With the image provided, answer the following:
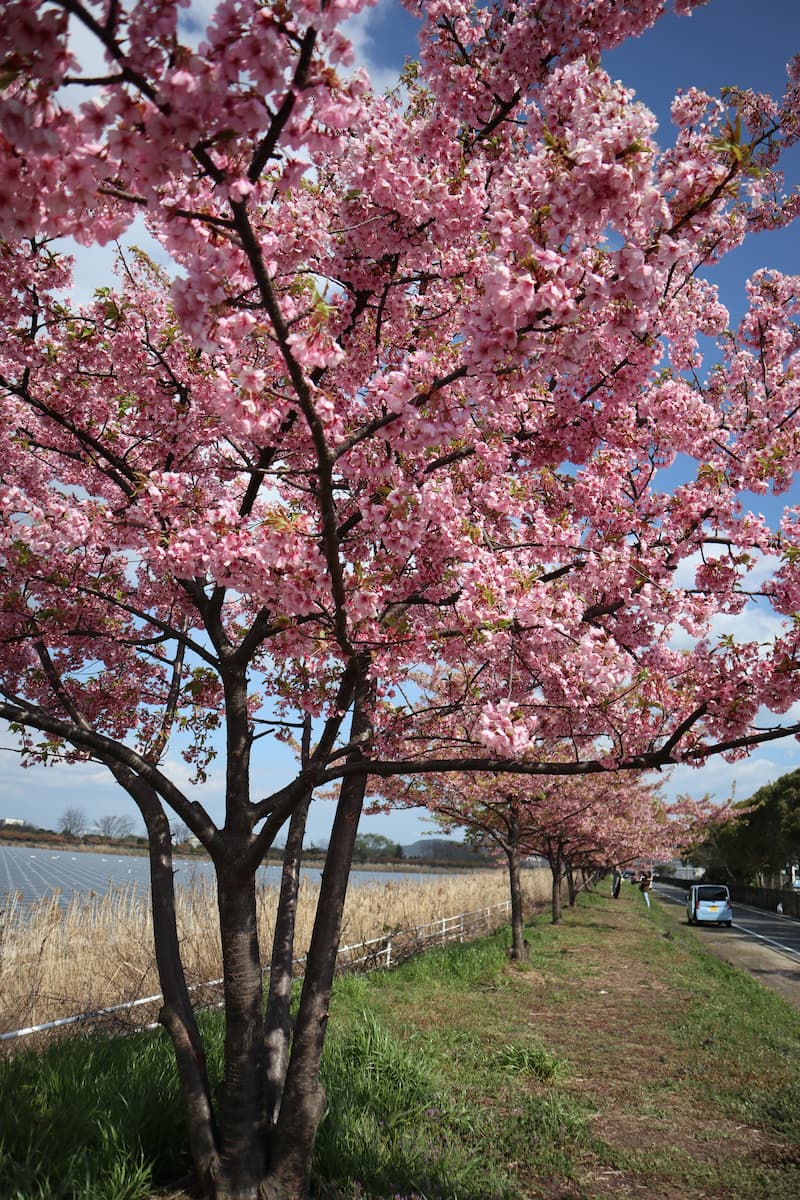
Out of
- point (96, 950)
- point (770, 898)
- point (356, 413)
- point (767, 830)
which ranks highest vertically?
point (356, 413)

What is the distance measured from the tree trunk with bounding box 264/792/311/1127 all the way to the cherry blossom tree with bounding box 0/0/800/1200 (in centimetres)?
3

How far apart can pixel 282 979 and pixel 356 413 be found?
163 inches

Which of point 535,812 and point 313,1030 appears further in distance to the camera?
point 535,812

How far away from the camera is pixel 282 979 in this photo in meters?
5.58

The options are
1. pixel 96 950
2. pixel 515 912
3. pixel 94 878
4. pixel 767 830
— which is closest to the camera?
pixel 96 950

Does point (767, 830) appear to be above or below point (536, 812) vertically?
below

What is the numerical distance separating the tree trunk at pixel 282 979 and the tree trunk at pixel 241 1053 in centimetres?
34

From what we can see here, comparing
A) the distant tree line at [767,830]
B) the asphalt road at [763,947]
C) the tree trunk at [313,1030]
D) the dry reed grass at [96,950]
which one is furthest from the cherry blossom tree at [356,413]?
the distant tree line at [767,830]

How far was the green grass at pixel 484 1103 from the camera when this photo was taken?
4402 mm

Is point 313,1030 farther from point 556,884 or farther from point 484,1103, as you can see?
point 556,884

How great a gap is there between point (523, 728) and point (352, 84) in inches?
103

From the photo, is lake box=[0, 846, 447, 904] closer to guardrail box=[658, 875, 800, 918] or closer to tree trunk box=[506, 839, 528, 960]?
tree trunk box=[506, 839, 528, 960]

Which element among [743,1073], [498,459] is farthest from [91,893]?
[498,459]

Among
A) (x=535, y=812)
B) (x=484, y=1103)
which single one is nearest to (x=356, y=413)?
(x=484, y=1103)
